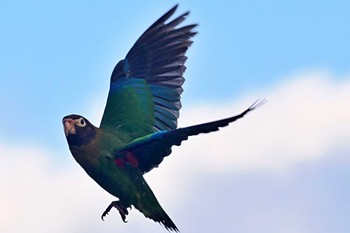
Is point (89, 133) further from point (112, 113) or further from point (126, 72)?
point (126, 72)

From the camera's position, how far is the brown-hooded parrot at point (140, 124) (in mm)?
9102

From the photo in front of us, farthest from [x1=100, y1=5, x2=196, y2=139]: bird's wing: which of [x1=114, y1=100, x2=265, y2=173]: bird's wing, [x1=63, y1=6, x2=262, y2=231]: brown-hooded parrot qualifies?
[x1=114, y1=100, x2=265, y2=173]: bird's wing

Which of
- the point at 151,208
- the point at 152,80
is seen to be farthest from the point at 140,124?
the point at 151,208

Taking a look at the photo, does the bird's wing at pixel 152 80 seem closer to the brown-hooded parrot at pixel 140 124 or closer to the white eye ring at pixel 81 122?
the brown-hooded parrot at pixel 140 124

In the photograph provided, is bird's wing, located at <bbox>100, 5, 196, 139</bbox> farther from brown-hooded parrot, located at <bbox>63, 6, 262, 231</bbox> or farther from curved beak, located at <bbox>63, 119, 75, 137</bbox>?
curved beak, located at <bbox>63, 119, 75, 137</bbox>

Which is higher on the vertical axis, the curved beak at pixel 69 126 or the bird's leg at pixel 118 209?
the curved beak at pixel 69 126

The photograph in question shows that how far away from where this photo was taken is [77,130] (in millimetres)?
9078

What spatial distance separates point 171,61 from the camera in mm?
10930

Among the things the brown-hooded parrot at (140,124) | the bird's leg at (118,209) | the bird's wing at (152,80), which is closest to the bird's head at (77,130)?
the brown-hooded parrot at (140,124)

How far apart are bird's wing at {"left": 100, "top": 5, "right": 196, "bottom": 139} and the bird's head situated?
1102 mm

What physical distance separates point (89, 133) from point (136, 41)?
229cm

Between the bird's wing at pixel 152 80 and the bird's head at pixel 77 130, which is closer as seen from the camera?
the bird's head at pixel 77 130

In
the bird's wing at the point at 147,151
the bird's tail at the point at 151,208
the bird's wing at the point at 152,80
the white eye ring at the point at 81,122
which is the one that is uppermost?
the bird's wing at the point at 152,80

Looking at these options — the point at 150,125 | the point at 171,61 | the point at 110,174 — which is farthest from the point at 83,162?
the point at 171,61
